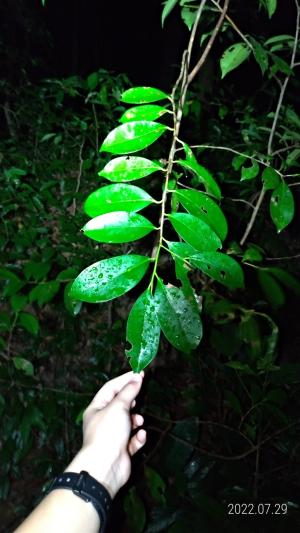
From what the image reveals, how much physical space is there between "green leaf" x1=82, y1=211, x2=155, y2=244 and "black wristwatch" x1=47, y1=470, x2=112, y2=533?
19.0 inches

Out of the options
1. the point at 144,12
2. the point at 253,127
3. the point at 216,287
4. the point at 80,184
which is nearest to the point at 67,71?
the point at 144,12

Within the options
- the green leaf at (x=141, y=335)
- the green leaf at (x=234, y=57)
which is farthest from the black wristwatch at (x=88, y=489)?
the green leaf at (x=234, y=57)

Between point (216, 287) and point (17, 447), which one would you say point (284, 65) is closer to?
point (216, 287)

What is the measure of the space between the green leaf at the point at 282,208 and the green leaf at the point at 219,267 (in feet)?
0.56

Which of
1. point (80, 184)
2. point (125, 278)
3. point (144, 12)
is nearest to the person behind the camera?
point (125, 278)

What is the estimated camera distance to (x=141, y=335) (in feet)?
1.80

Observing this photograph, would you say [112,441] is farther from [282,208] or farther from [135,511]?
[135,511]

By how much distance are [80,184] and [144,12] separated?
18.6 feet

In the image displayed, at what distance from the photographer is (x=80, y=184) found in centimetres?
199

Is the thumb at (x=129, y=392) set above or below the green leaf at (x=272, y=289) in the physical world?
below

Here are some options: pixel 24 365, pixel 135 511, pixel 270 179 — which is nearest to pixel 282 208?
pixel 270 179

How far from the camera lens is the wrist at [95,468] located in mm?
764

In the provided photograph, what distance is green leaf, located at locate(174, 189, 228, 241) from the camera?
59 centimetres

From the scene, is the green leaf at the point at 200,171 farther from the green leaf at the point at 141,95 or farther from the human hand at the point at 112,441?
the human hand at the point at 112,441
